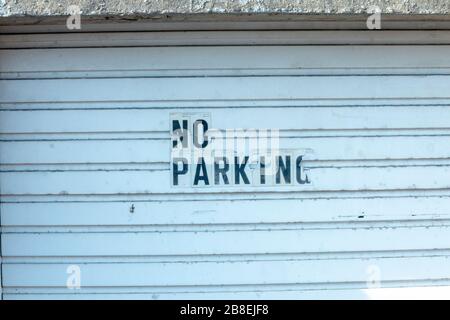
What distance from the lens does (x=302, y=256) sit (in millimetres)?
3777

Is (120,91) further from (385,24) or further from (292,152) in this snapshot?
(385,24)

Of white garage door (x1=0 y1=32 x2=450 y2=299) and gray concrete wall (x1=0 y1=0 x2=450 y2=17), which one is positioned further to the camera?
white garage door (x1=0 y1=32 x2=450 y2=299)

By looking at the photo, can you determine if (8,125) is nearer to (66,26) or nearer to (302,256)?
(66,26)

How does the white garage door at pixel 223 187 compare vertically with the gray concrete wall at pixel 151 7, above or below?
below

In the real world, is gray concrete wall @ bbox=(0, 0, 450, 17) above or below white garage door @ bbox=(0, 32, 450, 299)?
above

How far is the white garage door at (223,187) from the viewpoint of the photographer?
3.68 meters

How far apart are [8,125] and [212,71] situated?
123cm

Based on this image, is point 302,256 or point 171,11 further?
point 302,256

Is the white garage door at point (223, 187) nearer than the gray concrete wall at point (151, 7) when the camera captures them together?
No

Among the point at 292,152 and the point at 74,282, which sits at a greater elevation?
the point at 292,152

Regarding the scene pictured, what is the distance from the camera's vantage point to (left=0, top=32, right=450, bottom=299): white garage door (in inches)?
145

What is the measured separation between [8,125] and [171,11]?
120 centimetres
